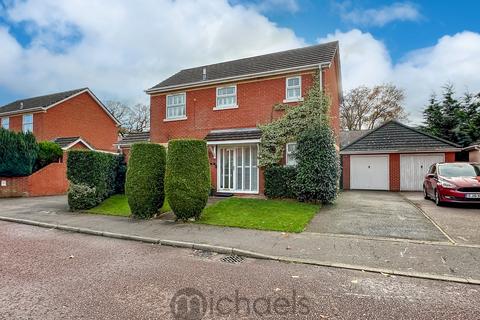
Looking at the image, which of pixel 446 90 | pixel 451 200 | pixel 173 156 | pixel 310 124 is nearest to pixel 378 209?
pixel 451 200

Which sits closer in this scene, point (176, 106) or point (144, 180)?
point (144, 180)

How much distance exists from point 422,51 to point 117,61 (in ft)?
52.1

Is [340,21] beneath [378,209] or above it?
above

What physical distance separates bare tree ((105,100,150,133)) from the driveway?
38.2 m

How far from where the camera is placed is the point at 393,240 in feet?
21.3

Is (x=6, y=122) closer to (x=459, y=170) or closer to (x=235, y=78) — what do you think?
(x=235, y=78)

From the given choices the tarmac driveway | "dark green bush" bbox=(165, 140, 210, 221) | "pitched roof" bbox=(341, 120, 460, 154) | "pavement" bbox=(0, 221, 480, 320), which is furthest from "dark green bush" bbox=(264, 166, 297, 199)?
"pitched roof" bbox=(341, 120, 460, 154)

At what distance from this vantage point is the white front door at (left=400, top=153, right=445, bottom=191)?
57.5 feet

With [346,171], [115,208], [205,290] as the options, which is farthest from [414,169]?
[205,290]

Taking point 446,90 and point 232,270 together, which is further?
point 446,90

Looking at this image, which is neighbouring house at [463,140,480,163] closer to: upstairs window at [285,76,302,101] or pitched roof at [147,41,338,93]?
pitched roof at [147,41,338,93]

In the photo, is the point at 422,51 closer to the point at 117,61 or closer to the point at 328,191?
the point at 328,191

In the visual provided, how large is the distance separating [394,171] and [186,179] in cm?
1486

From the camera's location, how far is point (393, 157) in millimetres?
18266
